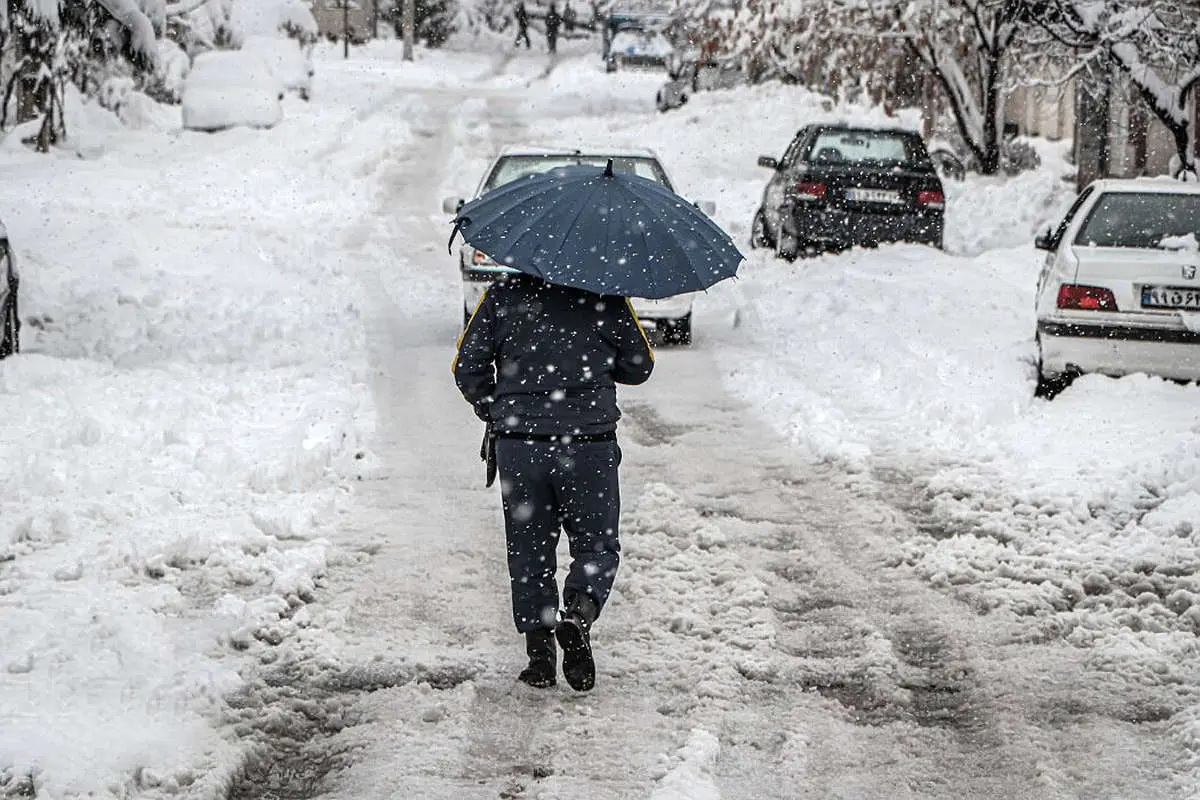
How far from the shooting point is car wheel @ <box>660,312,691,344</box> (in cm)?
1294

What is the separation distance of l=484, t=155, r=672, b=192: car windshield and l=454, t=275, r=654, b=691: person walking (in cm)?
768

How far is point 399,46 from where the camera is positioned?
231ft

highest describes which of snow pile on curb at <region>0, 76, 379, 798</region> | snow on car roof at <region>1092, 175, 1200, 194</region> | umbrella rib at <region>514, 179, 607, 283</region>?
umbrella rib at <region>514, 179, 607, 283</region>

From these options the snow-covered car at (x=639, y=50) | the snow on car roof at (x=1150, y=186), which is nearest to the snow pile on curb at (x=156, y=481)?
the snow on car roof at (x=1150, y=186)

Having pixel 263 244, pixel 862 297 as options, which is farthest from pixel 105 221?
pixel 862 297

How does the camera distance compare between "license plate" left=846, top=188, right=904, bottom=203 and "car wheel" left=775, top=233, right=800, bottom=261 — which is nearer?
"license plate" left=846, top=188, right=904, bottom=203

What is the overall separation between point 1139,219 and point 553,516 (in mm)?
6728

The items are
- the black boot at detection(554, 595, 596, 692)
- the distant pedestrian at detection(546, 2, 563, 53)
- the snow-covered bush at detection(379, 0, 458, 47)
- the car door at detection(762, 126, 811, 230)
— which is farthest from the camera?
the snow-covered bush at detection(379, 0, 458, 47)

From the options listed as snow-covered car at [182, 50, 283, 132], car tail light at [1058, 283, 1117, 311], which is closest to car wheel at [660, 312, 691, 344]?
car tail light at [1058, 283, 1117, 311]

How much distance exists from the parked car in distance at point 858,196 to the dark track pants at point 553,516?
1240cm

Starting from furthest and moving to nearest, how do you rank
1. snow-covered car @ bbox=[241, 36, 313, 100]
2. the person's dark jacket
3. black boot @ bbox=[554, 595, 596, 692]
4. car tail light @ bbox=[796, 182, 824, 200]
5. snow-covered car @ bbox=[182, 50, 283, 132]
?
snow-covered car @ bbox=[241, 36, 313, 100] → snow-covered car @ bbox=[182, 50, 283, 132] → car tail light @ bbox=[796, 182, 824, 200] → black boot @ bbox=[554, 595, 596, 692] → the person's dark jacket

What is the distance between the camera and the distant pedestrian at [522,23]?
241 ft

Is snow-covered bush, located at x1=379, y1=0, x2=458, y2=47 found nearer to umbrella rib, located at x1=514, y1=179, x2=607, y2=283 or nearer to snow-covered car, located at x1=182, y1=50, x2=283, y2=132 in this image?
snow-covered car, located at x1=182, y1=50, x2=283, y2=132

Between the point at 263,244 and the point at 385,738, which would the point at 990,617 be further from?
the point at 263,244
